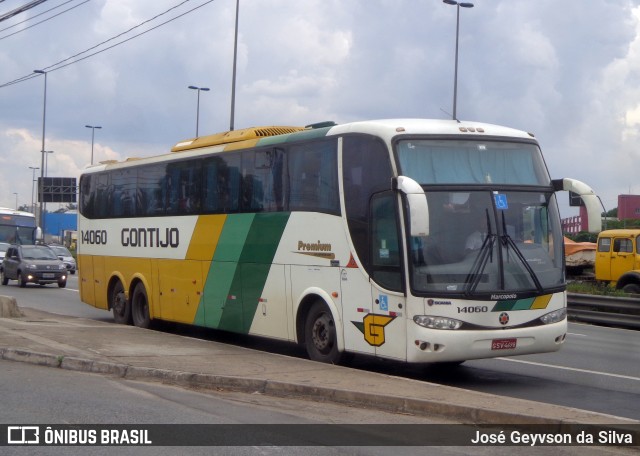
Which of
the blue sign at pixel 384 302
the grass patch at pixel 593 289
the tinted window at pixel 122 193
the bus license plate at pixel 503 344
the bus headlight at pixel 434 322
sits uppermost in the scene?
the tinted window at pixel 122 193

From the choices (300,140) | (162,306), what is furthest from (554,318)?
(162,306)

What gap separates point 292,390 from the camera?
10.5 meters

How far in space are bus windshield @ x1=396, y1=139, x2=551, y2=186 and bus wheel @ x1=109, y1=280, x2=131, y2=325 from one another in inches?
372

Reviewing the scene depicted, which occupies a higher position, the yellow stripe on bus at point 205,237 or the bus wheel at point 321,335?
the yellow stripe on bus at point 205,237

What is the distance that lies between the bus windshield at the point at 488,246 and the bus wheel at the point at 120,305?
31.6 feet

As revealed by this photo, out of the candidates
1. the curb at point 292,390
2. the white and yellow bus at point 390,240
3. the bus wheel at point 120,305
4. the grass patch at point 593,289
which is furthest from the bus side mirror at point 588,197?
the grass patch at point 593,289

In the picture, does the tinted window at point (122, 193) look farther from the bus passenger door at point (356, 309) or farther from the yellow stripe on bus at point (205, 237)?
the bus passenger door at point (356, 309)

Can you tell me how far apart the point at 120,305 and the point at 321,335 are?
782cm

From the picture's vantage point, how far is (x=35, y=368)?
1265 cm

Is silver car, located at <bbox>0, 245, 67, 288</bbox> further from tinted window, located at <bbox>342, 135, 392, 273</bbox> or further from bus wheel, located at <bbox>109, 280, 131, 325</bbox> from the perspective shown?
tinted window, located at <bbox>342, 135, 392, 273</bbox>

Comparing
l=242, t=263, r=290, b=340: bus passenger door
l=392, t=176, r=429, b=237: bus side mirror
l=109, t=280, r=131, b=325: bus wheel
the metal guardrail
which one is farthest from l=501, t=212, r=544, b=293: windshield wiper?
the metal guardrail

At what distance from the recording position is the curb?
28.6ft

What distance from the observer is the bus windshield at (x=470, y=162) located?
1184 centimetres

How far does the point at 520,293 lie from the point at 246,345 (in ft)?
21.1
